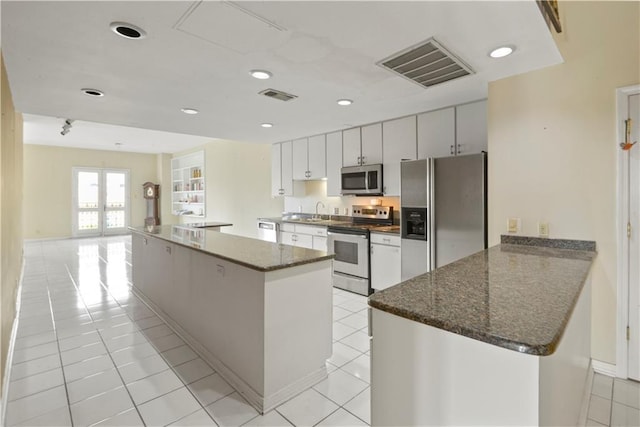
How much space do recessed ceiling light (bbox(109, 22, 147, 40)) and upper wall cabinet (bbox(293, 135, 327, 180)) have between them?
11.2 feet

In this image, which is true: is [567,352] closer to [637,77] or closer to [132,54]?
[637,77]

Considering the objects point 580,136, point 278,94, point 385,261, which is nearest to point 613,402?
point 580,136

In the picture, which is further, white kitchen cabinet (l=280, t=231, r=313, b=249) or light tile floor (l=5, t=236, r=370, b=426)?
white kitchen cabinet (l=280, t=231, r=313, b=249)

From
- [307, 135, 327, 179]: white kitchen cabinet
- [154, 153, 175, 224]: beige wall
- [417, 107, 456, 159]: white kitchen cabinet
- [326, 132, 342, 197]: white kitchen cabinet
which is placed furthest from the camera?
[154, 153, 175, 224]: beige wall

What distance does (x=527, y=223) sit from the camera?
2658 mm

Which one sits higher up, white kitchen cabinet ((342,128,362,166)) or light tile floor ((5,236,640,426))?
white kitchen cabinet ((342,128,362,166))

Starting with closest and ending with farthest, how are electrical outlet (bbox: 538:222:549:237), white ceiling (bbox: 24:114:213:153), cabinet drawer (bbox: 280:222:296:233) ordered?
electrical outlet (bbox: 538:222:549:237)
cabinet drawer (bbox: 280:222:296:233)
white ceiling (bbox: 24:114:213:153)

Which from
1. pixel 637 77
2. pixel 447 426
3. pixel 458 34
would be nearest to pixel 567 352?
pixel 447 426

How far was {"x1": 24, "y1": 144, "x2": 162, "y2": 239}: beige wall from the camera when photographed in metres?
8.79

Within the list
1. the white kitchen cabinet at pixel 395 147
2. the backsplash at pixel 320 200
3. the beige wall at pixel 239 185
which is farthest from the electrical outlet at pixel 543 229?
the beige wall at pixel 239 185

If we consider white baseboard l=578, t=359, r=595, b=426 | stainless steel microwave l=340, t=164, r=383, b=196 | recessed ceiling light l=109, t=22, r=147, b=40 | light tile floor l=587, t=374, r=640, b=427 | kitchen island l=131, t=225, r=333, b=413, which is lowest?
light tile floor l=587, t=374, r=640, b=427

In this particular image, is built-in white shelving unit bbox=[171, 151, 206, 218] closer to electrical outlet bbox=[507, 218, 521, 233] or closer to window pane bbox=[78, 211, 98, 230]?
window pane bbox=[78, 211, 98, 230]

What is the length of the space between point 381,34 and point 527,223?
76.9 inches

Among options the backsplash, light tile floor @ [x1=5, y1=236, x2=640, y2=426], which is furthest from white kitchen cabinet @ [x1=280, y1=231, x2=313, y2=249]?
light tile floor @ [x1=5, y1=236, x2=640, y2=426]
